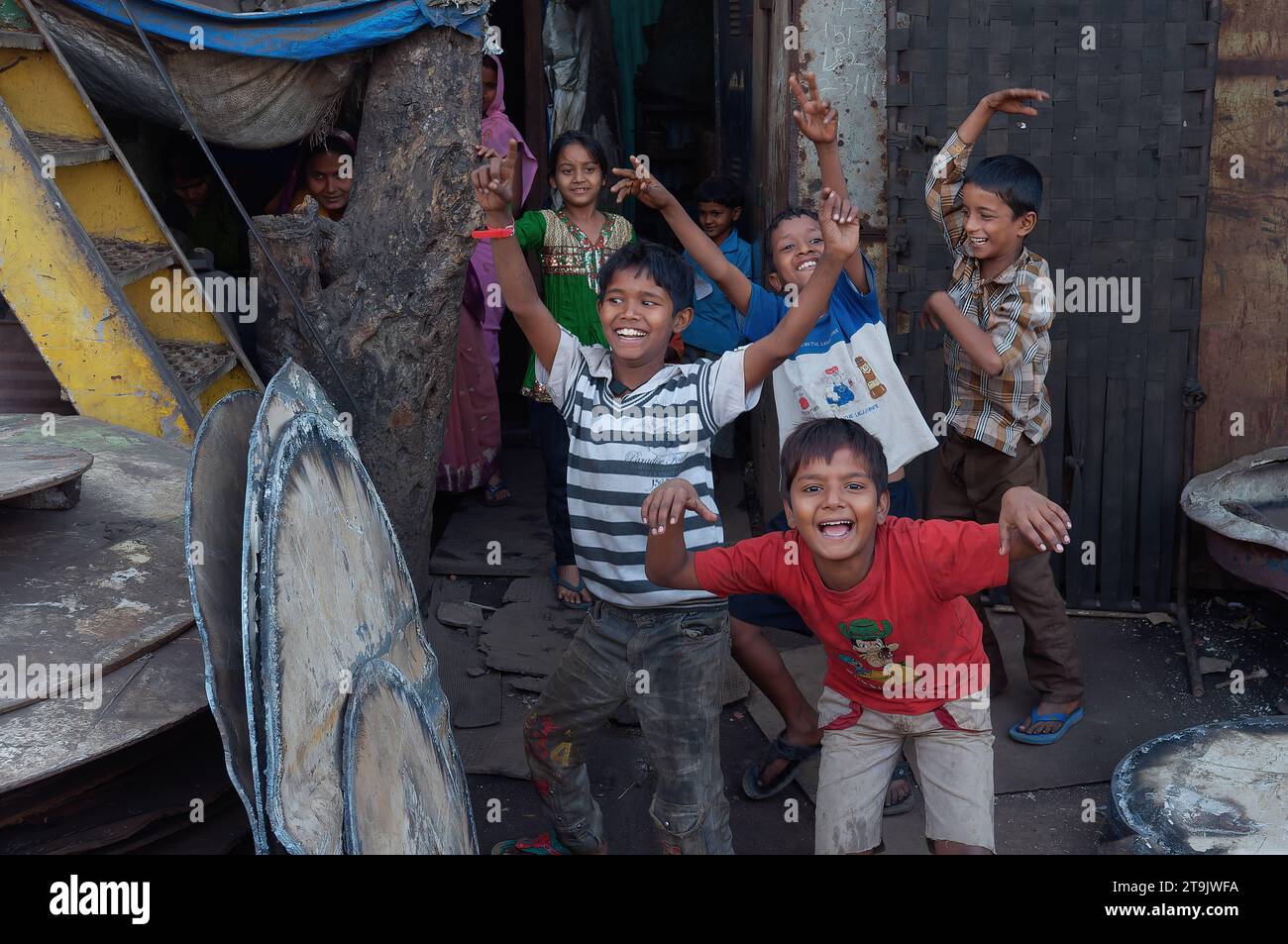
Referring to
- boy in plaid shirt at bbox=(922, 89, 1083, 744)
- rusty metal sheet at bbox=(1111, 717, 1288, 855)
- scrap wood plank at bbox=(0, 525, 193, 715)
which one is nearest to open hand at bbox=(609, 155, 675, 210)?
boy in plaid shirt at bbox=(922, 89, 1083, 744)

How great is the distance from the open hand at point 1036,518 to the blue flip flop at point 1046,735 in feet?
5.50

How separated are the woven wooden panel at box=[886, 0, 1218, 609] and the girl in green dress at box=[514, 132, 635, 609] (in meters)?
1.05

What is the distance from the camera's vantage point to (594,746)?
4035 millimetres

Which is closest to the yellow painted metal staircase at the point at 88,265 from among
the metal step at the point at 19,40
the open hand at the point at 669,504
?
the metal step at the point at 19,40

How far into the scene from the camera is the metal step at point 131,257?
3.61 m

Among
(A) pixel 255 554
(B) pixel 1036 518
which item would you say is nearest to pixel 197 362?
(A) pixel 255 554

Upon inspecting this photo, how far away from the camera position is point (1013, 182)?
142 inches

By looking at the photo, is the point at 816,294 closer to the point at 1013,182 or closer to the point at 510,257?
the point at 510,257

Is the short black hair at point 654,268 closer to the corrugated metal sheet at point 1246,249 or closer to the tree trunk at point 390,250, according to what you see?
the tree trunk at point 390,250

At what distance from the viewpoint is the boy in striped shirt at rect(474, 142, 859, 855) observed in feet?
9.68

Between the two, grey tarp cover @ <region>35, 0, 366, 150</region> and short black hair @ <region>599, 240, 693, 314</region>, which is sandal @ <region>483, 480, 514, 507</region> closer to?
grey tarp cover @ <region>35, 0, 366, 150</region>

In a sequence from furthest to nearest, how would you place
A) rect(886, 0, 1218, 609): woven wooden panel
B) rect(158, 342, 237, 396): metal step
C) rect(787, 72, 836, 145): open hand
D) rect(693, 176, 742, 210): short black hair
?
1. rect(693, 176, 742, 210): short black hair
2. rect(886, 0, 1218, 609): woven wooden panel
3. rect(158, 342, 237, 396): metal step
4. rect(787, 72, 836, 145): open hand
